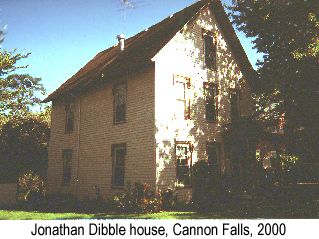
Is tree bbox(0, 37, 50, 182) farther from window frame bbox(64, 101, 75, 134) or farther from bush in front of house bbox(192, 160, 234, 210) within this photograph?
bush in front of house bbox(192, 160, 234, 210)

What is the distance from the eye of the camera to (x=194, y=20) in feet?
58.1

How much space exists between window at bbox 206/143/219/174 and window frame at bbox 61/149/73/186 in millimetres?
9003

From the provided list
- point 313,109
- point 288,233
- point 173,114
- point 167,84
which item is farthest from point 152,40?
point 288,233

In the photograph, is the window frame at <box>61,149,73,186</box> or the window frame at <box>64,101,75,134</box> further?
the window frame at <box>64,101,75,134</box>

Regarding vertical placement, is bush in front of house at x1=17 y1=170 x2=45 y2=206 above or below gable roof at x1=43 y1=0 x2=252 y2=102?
below

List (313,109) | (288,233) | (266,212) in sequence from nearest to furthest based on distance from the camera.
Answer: (288,233) < (266,212) < (313,109)

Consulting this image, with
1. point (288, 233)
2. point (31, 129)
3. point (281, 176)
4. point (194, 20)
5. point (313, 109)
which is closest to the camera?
point (288, 233)

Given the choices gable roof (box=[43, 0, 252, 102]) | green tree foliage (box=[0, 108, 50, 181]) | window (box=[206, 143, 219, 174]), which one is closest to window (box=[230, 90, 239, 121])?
gable roof (box=[43, 0, 252, 102])

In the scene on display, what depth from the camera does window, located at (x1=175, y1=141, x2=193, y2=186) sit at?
614 inches

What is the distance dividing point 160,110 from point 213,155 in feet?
14.6

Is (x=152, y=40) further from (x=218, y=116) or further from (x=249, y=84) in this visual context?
(x=249, y=84)

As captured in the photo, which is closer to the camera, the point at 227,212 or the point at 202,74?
the point at 227,212

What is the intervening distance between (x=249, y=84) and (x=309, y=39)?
17.5ft
